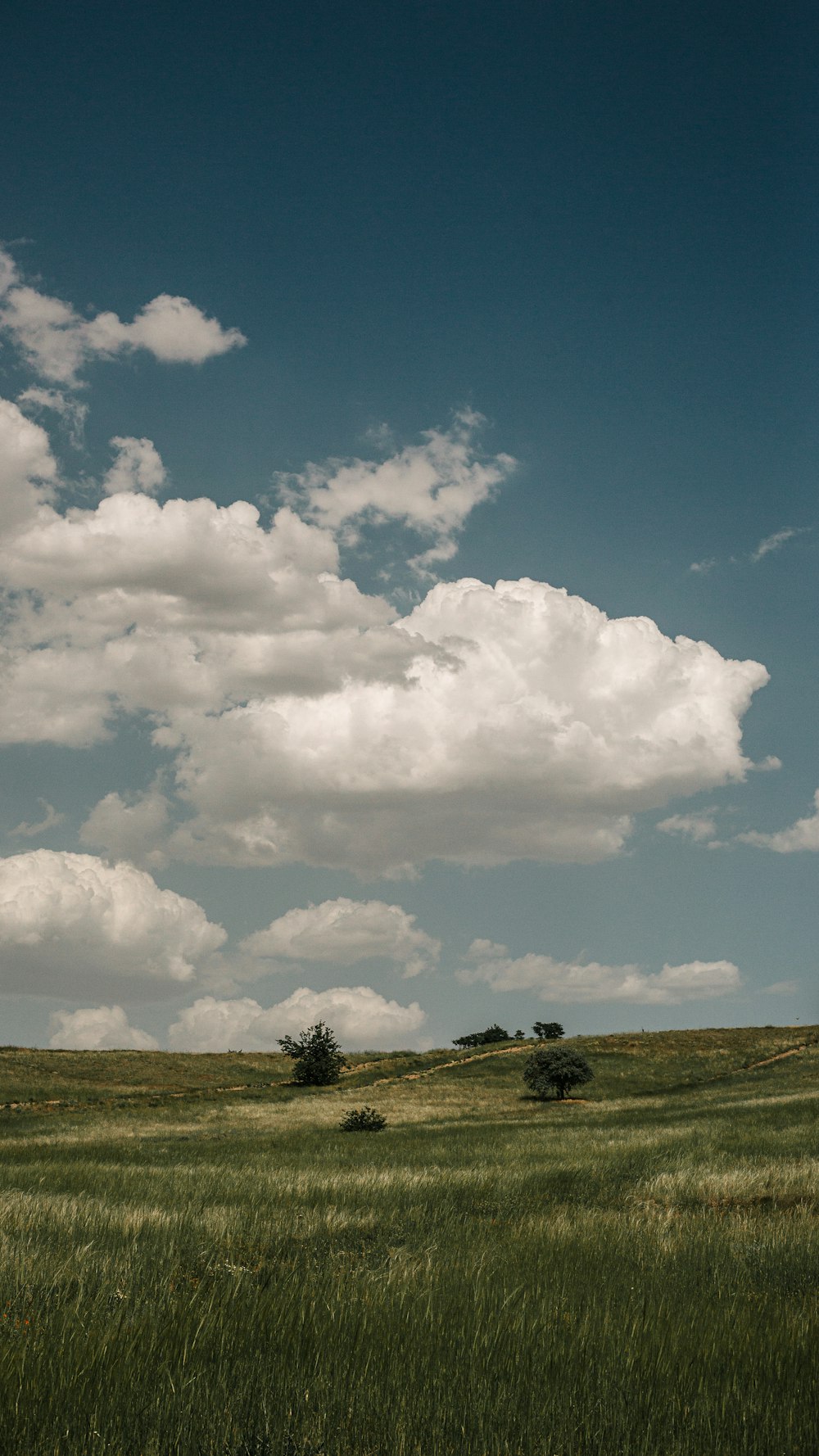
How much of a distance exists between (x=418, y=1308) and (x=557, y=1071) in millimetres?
55267

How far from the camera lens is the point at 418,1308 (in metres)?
5.94

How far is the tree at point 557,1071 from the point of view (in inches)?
2255

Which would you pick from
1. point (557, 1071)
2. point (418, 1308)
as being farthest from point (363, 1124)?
point (418, 1308)

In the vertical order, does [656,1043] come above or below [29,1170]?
below

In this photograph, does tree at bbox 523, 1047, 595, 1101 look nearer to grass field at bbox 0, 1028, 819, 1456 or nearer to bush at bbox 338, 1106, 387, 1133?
bush at bbox 338, 1106, 387, 1133

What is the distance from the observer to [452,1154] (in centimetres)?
2106

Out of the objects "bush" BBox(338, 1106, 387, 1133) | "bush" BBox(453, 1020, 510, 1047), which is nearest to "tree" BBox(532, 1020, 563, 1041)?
"bush" BBox(453, 1020, 510, 1047)

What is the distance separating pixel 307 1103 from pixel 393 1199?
45840 millimetres

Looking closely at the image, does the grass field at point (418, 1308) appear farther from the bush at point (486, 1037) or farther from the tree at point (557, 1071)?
the bush at point (486, 1037)

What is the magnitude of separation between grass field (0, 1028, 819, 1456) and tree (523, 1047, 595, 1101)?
41.4 metres

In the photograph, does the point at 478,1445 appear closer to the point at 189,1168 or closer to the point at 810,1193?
the point at 810,1193

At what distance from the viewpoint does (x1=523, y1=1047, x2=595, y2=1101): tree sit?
5728 centimetres

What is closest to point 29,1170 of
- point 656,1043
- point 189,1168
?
point 189,1168

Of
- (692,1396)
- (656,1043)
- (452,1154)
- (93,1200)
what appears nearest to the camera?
(692,1396)
